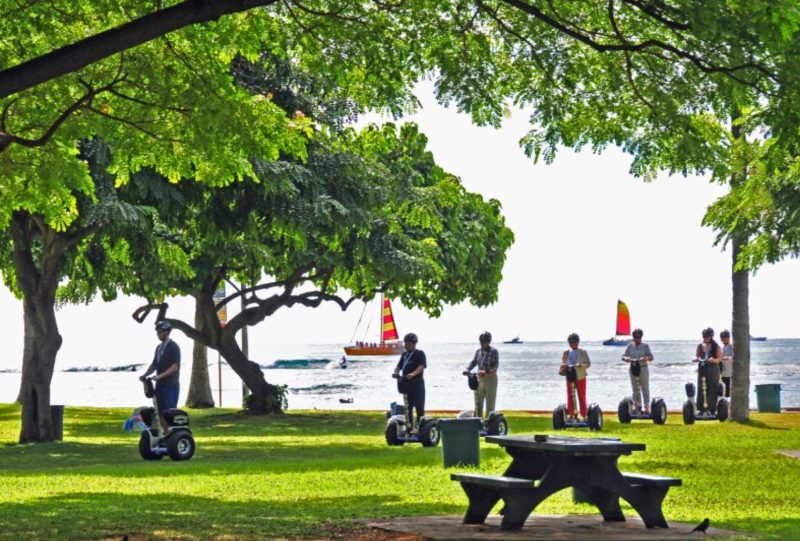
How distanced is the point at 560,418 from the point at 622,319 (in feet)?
84.2

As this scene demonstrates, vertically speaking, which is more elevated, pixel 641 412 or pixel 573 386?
pixel 573 386

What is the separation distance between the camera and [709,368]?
31266 mm

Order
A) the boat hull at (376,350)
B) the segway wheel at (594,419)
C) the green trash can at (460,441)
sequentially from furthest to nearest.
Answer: the boat hull at (376,350), the segway wheel at (594,419), the green trash can at (460,441)

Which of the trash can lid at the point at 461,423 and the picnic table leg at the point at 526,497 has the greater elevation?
the trash can lid at the point at 461,423

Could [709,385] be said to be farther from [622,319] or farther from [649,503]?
[622,319]

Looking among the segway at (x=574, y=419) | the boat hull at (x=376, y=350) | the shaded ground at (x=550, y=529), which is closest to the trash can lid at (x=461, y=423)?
the shaded ground at (x=550, y=529)

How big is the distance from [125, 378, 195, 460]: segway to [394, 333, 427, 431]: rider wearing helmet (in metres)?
4.09

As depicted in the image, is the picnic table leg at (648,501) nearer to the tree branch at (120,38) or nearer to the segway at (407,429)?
the tree branch at (120,38)

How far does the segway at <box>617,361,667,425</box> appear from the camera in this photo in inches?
1210

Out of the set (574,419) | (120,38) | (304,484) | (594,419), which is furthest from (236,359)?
(120,38)

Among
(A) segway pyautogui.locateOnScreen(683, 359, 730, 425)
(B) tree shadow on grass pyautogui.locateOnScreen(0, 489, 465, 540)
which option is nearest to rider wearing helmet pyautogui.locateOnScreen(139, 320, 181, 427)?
(B) tree shadow on grass pyautogui.locateOnScreen(0, 489, 465, 540)

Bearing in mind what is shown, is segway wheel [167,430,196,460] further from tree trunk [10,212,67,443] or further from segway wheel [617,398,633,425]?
segway wheel [617,398,633,425]

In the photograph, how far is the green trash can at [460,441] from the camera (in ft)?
62.1

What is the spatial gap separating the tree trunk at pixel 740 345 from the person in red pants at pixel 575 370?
11.6 ft
